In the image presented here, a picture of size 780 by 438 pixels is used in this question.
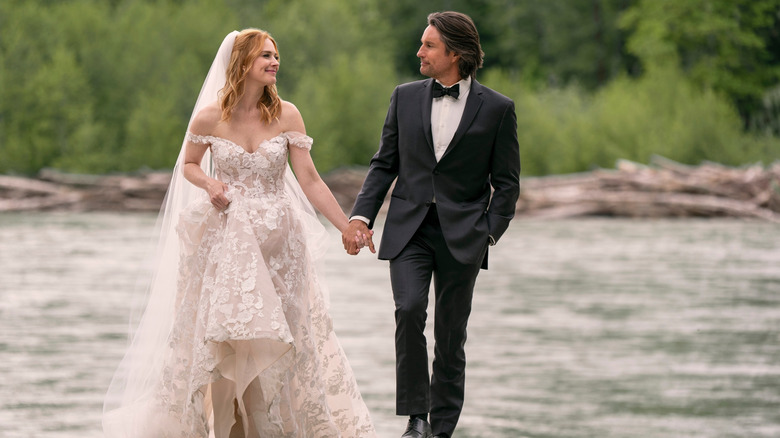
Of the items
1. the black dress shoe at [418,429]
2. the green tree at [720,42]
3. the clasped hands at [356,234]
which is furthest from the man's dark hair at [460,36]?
the green tree at [720,42]

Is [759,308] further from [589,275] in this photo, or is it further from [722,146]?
[722,146]

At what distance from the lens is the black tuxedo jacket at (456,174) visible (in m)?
6.52

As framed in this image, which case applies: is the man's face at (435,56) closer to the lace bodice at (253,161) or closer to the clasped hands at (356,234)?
the lace bodice at (253,161)

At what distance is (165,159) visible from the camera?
44.9m

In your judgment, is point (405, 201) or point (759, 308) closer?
point (405, 201)

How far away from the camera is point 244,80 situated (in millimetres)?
6543

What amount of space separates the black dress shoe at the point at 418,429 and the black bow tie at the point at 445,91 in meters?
1.56

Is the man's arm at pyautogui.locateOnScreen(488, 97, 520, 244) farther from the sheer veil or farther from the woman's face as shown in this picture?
the woman's face

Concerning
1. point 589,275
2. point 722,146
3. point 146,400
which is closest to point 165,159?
point 722,146

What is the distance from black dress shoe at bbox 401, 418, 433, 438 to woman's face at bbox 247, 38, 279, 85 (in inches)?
68.6

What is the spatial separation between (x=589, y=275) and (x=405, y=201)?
A: 48.8 ft

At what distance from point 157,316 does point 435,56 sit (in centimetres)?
187

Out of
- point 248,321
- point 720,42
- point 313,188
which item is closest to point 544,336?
point 313,188

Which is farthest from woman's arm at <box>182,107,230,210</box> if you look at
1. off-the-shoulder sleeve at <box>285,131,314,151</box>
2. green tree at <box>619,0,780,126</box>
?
green tree at <box>619,0,780,126</box>
